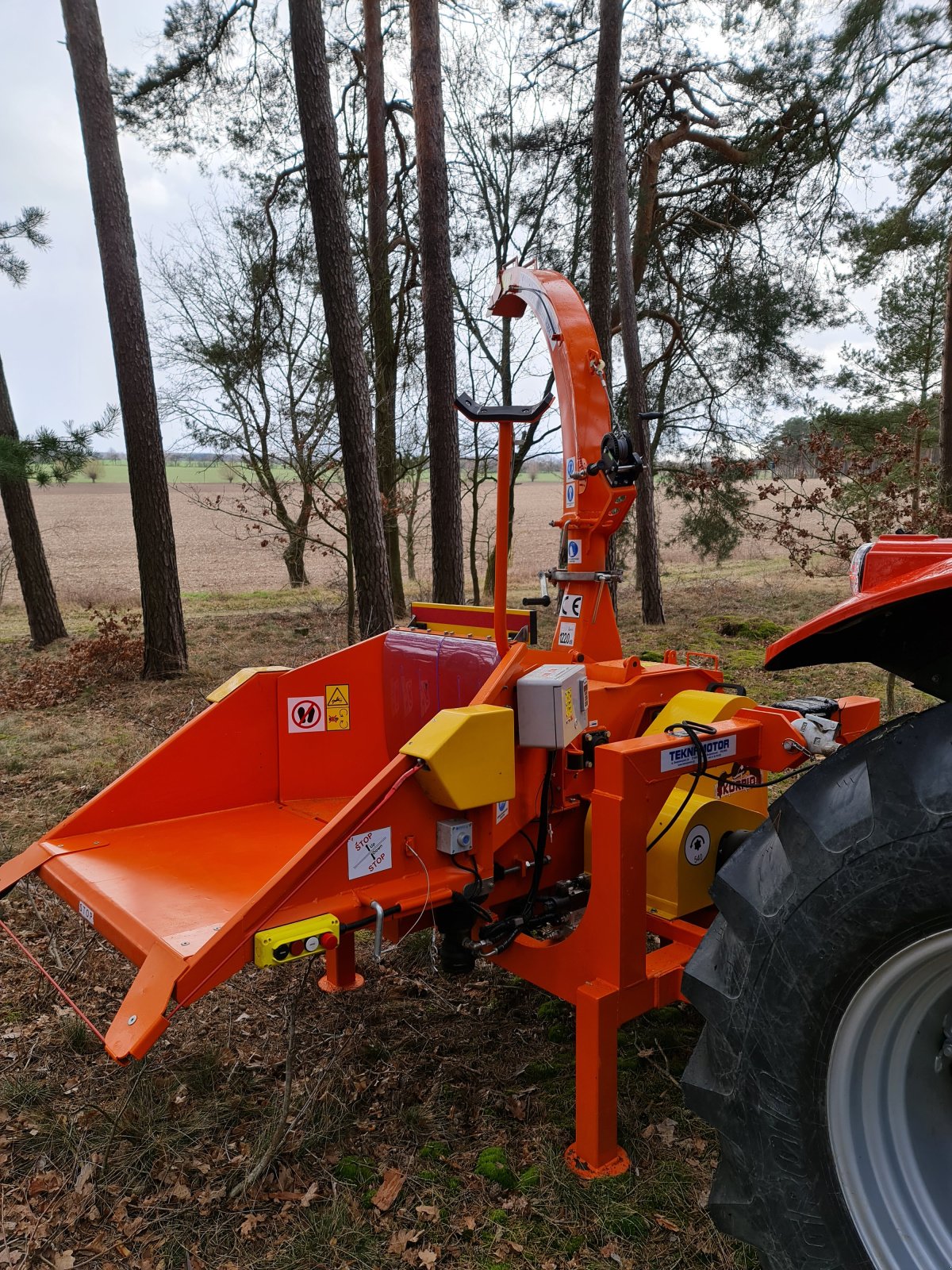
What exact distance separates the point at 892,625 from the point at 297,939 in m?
1.60

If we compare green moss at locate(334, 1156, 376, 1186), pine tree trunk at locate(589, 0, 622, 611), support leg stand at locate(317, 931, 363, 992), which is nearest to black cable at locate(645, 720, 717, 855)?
green moss at locate(334, 1156, 376, 1186)

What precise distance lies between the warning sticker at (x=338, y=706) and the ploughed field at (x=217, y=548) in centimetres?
932

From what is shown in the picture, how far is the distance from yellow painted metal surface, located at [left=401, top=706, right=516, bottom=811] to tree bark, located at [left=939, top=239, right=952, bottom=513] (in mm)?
8995

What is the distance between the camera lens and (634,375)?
39.6 feet

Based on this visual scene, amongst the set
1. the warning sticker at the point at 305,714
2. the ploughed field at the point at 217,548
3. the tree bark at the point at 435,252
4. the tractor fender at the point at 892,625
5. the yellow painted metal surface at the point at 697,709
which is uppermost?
the tree bark at the point at 435,252

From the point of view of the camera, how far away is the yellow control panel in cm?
214

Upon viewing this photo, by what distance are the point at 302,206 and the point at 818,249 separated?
8.03m

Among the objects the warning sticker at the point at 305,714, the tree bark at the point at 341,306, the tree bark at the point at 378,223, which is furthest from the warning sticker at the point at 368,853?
the tree bark at the point at 378,223

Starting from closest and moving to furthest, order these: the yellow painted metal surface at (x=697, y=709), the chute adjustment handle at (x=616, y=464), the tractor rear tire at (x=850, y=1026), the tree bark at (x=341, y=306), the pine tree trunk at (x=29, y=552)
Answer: the tractor rear tire at (x=850, y=1026), the yellow painted metal surface at (x=697, y=709), the chute adjustment handle at (x=616, y=464), the tree bark at (x=341, y=306), the pine tree trunk at (x=29, y=552)

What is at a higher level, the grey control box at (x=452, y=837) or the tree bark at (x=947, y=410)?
the tree bark at (x=947, y=410)

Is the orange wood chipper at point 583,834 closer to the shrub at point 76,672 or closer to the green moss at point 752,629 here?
the shrub at point 76,672

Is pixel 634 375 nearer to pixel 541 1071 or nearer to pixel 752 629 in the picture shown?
pixel 752 629

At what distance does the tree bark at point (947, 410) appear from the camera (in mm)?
9820

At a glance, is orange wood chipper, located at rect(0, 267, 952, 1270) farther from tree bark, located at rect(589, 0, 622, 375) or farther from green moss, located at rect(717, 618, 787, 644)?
green moss, located at rect(717, 618, 787, 644)
